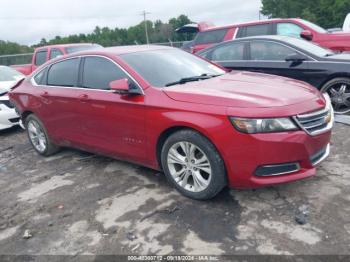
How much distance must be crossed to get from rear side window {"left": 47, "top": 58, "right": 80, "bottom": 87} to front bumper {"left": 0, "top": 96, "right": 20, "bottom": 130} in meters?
2.48

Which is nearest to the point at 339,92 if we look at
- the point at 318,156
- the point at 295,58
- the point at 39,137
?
the point at 295,58

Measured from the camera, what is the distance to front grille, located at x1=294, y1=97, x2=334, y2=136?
3.33 meters

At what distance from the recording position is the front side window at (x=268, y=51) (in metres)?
6.61

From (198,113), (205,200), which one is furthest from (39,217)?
(198,113)

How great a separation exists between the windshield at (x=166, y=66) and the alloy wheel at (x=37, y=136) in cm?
221

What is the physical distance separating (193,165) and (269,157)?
31.7 inches

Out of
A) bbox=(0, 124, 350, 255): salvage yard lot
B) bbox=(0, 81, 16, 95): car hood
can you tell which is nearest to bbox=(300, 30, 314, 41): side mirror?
bbox=(0, 124, 350, 255): salvage yard lot

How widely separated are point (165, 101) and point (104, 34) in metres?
71.3

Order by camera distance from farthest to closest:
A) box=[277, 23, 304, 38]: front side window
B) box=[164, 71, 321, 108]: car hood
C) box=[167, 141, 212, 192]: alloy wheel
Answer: box=[277, 23, 304, 38]: front side window
box=[167, 141, 212, 192]: alloy wheel
box=[164, 71, 321, 108]: car hood

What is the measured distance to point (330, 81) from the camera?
238 inches

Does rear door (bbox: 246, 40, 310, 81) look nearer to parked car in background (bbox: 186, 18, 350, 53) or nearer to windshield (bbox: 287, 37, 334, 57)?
windshield (bbox: 287, 37, 334, 57)

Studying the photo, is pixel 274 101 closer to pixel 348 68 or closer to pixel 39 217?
pixel 39 217

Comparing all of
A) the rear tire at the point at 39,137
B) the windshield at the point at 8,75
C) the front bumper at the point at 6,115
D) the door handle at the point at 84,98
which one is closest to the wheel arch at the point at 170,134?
the door handle at the point at 84,98

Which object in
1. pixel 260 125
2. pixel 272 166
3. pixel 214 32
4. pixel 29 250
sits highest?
pixel 214 32
